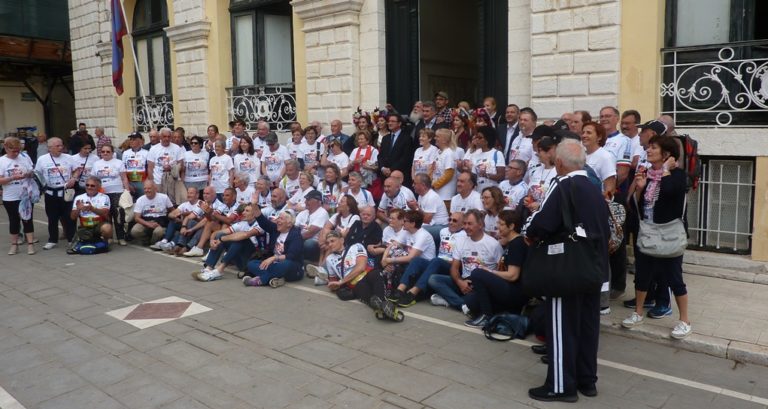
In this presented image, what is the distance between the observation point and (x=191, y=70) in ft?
54.6

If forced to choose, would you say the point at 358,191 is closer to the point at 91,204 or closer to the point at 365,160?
the point at 365,160

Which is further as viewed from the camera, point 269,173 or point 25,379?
point 269,173

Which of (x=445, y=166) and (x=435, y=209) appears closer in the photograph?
(x=435, y=209)

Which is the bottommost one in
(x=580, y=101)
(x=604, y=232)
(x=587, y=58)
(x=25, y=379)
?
(x=25, y=379)

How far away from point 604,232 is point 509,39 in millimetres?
6418

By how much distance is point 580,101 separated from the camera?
927cm

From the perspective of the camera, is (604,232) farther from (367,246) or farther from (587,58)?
(587,58)

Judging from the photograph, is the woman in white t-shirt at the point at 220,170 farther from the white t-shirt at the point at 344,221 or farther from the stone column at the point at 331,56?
the white t-shirt at the point at 344,221

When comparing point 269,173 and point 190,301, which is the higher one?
point 269,173

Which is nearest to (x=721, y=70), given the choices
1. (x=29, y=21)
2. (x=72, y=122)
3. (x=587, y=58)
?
(x=587, y=58)

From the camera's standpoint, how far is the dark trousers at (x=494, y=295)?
21.4 feet

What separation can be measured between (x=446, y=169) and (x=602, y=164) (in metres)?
2.62

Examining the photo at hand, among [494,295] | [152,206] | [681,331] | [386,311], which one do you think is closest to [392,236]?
[386,311]

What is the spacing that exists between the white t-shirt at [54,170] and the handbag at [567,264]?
9.72 metres
